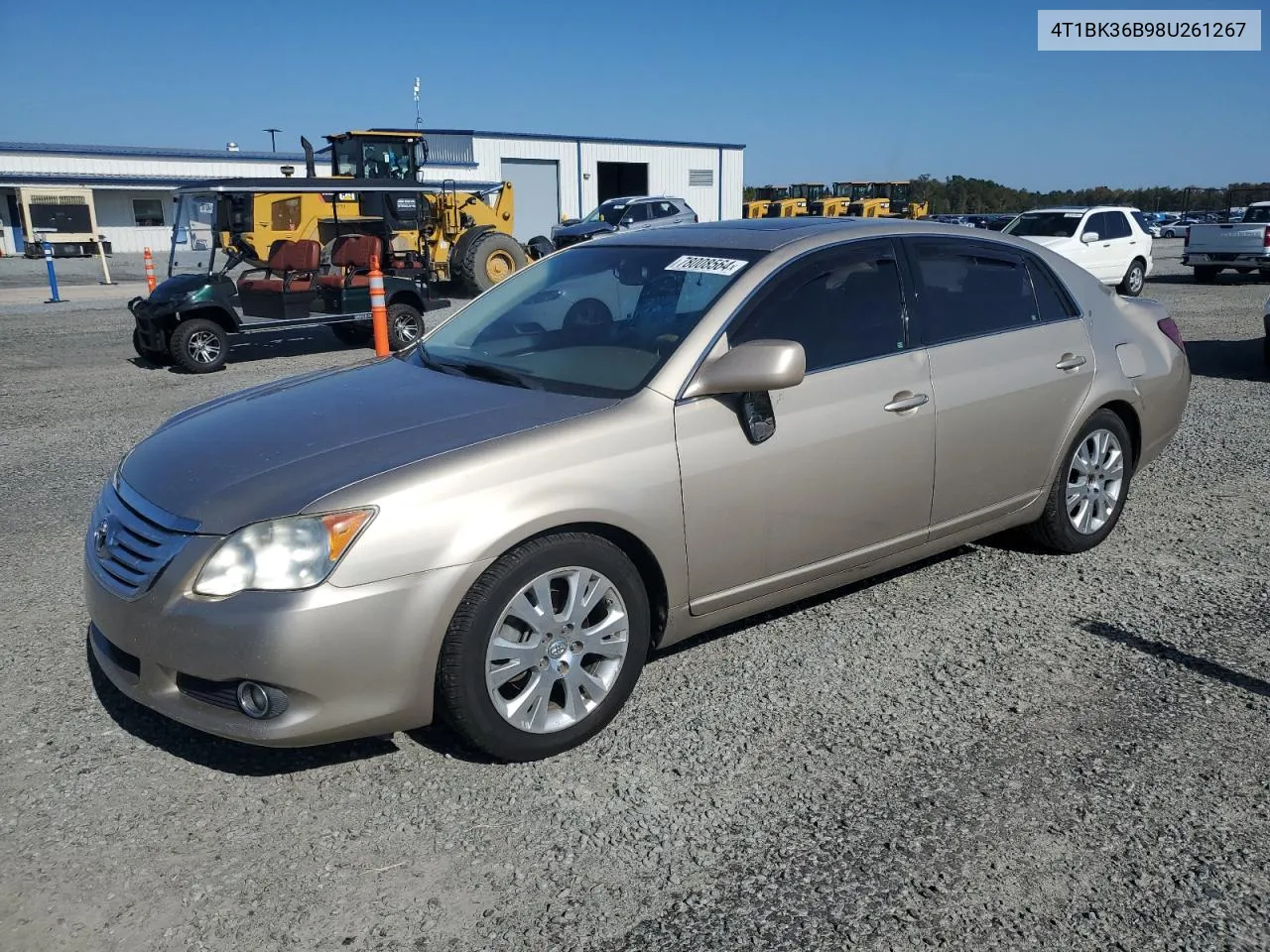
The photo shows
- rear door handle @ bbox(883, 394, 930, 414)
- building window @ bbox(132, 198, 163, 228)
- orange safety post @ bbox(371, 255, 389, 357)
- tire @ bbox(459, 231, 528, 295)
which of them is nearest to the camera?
rear door handle @ bbox(883, 394, 930, 414)

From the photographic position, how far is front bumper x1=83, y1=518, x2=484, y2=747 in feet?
8.96

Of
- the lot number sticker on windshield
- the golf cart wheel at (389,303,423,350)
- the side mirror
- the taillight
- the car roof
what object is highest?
the car roof

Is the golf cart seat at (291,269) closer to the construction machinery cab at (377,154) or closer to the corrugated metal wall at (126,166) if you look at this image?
the construction machinery cab at (377,154)

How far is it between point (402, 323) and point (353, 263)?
0.91 m

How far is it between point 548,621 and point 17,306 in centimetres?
2053

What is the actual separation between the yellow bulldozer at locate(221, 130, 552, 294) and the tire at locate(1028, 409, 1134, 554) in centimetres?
956

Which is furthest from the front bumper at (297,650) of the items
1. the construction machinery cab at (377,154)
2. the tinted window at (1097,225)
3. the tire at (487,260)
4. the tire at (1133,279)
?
the tire at (1133,279)

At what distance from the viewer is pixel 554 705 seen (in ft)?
10.6

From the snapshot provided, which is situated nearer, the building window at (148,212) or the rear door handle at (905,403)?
the rear door handle at (905,403)

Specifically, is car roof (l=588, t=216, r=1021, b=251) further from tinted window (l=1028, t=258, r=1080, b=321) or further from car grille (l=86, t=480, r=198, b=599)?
Result: car grille (l=86, t=480, r=198, b=599)

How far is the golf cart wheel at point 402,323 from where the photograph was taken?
40.9 ft

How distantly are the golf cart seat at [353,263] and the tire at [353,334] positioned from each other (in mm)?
1050

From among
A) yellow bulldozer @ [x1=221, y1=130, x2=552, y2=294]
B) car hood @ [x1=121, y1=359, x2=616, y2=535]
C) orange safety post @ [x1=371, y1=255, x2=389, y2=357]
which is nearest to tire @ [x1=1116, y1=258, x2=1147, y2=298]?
yellow bulldozer @ [x1=221, y1=130, x2=552, y2=294]

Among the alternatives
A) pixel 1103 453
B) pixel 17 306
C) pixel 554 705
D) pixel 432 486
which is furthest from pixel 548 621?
pixel 17 306
